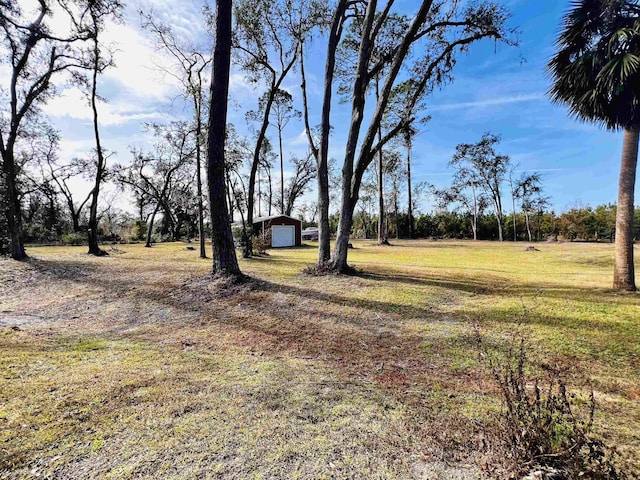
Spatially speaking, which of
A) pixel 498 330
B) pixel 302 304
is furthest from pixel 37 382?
pixel 498 330

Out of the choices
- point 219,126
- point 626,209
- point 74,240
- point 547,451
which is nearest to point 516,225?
point 626,209

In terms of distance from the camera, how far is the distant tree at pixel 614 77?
555 cm

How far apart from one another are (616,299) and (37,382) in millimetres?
8565

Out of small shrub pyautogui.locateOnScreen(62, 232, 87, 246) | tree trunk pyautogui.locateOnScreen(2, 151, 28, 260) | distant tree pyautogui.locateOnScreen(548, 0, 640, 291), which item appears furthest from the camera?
small shrub pyautogui.locateOnScreen(62, 232, 87, 246)

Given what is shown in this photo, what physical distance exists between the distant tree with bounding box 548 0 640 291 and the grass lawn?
159 centimetres

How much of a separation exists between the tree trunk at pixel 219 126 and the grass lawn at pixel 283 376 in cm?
145

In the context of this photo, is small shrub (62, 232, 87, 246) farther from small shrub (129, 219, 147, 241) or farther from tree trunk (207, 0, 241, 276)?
tree trunk (207, 0, 241, 276)

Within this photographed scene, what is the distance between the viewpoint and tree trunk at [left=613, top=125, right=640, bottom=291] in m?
5.77

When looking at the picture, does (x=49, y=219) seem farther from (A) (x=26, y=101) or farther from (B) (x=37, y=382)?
(B) (x=37, y=382)

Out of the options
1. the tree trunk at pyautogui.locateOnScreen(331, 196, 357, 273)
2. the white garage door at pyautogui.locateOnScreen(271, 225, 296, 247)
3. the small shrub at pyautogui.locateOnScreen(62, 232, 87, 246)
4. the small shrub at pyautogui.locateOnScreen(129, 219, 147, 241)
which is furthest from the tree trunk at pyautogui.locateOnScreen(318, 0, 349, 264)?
the small shrub at pyautogui.locateOnScreen(129, 219, 147, 241)

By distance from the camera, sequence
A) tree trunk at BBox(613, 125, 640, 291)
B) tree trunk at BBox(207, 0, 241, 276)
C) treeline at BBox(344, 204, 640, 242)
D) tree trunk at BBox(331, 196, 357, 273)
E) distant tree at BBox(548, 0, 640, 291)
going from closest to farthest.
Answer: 1. distant tree at BBox(548, 0, 640, 291)
2. tree trunk at BBox(613, 125, 640, 291)
3. tree trunk at BBox(207, 0, 241, 276)
4. tree trunk at BBox(331, 196, 357, 273)
5. treeline at BBox(344, 204, 640, 242)

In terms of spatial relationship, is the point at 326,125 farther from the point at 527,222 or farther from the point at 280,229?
the point at 527,222

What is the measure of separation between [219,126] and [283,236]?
16.7 meters

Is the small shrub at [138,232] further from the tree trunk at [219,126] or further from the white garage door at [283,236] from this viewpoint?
the tree trunk at [219,126]
